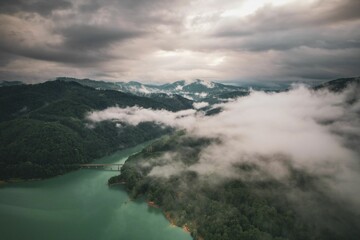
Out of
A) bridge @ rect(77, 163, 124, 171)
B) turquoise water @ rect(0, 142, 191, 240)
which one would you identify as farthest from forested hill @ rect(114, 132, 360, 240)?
bridge @ rect(77, 163, 124, 171)

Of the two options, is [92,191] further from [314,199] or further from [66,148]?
[314,199]

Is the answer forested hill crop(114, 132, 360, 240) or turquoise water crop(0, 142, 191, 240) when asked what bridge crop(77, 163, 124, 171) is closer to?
turquoise water crop(0, 142, 191, 240)

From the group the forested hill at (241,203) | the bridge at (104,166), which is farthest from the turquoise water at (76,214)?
the bridge at (104,166)

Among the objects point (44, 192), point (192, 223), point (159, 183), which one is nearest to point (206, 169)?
point (159, 183)

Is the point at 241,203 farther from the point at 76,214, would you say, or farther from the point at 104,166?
→ the point at 104,166

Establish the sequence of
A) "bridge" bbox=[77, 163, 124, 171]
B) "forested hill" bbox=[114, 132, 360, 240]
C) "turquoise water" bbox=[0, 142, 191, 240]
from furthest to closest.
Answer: "bridge" bbox=[77, 163, 124, 171], "forested hill" bbox=[114, 132, 360, 240], "turquoise water" bbox=[0, 142, 191, 240]

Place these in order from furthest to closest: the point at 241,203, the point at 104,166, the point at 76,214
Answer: the point at 104,166
the point at 241,203
the point at 76,214

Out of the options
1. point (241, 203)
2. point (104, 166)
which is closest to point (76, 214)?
point (241, 203)

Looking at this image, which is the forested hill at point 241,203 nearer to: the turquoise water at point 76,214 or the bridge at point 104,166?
the turquoise water at point 76,214
